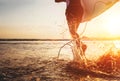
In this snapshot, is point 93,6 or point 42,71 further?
point 93,6

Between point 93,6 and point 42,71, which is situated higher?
point 93,6

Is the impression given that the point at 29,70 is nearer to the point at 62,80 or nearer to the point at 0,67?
the point at 0,67

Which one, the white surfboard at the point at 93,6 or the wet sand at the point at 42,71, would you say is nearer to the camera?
the wet sand at the point at 42,71

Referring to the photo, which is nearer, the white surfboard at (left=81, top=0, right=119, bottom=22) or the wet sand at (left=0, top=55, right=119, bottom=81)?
the wet sand at (left=0, top=55, right=119, bottom=81)

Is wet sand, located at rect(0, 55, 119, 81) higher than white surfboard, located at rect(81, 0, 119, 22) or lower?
lower

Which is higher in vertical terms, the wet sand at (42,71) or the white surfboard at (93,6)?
the white surfboard at (93,6)

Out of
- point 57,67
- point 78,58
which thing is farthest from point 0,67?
point 78,58

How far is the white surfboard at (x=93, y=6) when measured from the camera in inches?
382

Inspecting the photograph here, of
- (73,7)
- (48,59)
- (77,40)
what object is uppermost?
(73,7)

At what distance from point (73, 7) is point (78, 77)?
7.51 ft

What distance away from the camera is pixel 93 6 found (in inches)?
390

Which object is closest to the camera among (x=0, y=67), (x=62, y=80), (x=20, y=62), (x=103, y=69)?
(x=62, y=80)

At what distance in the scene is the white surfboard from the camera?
9.71 m

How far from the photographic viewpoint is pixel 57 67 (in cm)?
960
